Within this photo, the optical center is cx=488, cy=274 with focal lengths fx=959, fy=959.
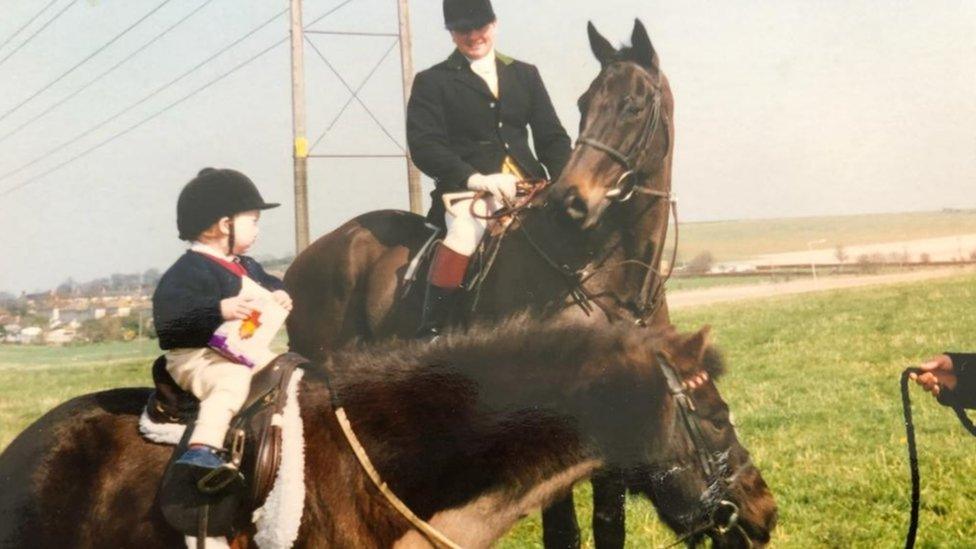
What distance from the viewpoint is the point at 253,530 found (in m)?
2.54

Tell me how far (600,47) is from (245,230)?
7.94 feet

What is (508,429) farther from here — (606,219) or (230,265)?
(606,219)

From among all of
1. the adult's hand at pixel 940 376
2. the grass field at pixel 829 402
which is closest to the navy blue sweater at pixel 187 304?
the grass field at pixel 829 402

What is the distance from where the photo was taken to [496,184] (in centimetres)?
455

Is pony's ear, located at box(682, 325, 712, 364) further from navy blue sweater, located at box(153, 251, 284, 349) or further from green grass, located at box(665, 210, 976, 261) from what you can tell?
green grass, located at box(665, 210, 976, 261)

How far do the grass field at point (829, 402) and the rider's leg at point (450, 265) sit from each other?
4.21 feet

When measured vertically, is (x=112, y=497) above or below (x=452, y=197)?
below

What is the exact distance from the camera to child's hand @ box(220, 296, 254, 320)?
2.70 metres

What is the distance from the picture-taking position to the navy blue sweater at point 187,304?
2680mm

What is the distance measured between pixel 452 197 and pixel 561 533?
1.67 m

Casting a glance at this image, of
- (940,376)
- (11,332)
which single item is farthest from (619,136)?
(11,332)

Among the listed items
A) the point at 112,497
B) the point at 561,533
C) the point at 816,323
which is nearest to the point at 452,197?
the point at 561,533

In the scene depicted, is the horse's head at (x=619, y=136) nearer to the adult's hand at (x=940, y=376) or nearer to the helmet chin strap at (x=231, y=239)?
the adult's hand at (x=940, y=376)

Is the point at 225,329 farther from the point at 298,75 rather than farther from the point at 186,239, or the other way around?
the point at 298,75
